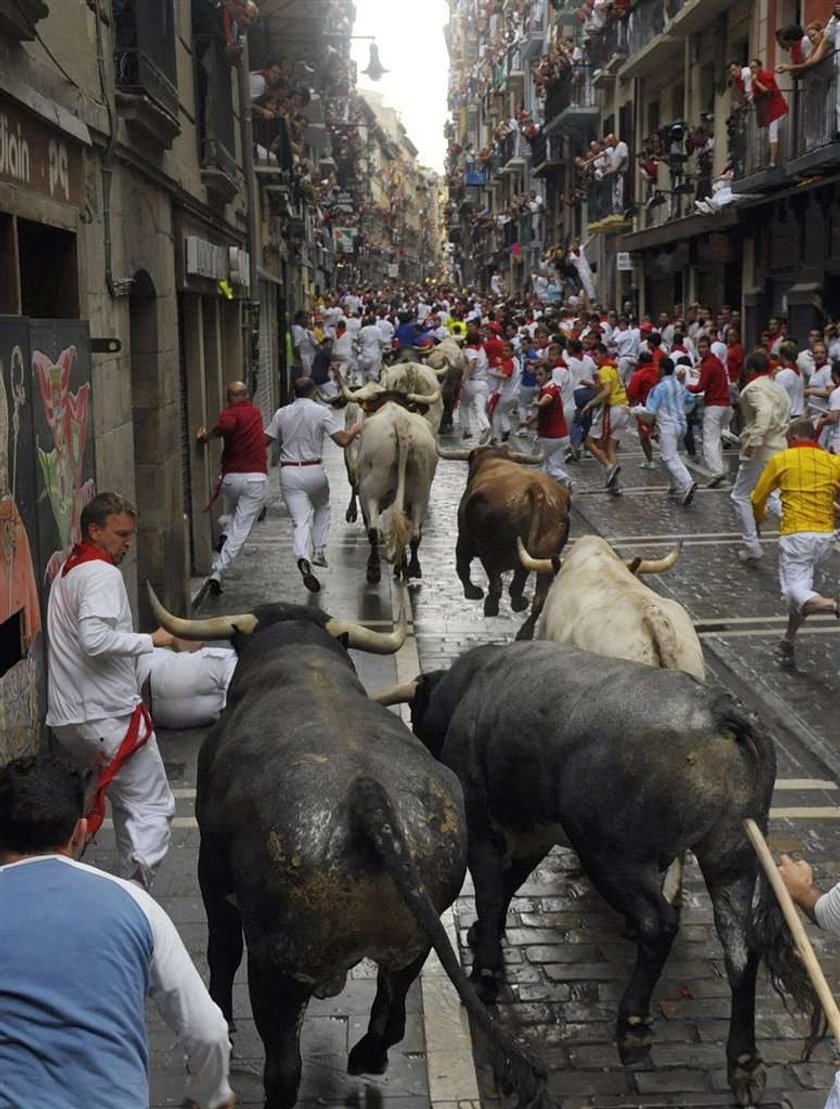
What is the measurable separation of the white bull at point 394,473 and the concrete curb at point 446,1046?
7.84 metres

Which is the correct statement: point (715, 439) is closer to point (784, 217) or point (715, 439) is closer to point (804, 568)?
point (784, 217)

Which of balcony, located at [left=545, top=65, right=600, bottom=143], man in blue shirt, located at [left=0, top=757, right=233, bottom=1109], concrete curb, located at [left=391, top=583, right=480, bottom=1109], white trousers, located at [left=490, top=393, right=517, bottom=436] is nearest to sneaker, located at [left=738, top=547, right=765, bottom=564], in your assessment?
concrete curb, located at [left=391, top=583, right=480, bottom=1109]

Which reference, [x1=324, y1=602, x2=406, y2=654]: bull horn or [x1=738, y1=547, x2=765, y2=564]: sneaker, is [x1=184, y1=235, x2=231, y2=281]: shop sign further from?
[x1=324, y1=602, x2=406, y2=654]: bull horn

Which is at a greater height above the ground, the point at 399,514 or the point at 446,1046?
the point at 399,514

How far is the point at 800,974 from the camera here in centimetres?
503

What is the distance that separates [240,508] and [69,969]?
35.4 ft

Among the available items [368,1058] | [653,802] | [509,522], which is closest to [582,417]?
[509,522]

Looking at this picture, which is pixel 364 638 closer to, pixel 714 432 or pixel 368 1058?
pixel 368 1058

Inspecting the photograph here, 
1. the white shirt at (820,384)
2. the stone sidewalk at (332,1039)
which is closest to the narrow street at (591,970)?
the stone sidewalk at (332,1039)

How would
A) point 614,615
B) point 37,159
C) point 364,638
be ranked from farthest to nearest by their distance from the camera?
point 37,159 < point 614,615 < point 364,638

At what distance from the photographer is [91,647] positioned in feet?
20.0

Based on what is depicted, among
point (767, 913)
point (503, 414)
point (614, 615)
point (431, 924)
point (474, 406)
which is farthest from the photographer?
point (474, 406)

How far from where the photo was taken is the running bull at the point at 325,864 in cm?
431

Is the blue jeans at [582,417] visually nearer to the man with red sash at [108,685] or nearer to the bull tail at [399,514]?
the bull tail at [399,514]
